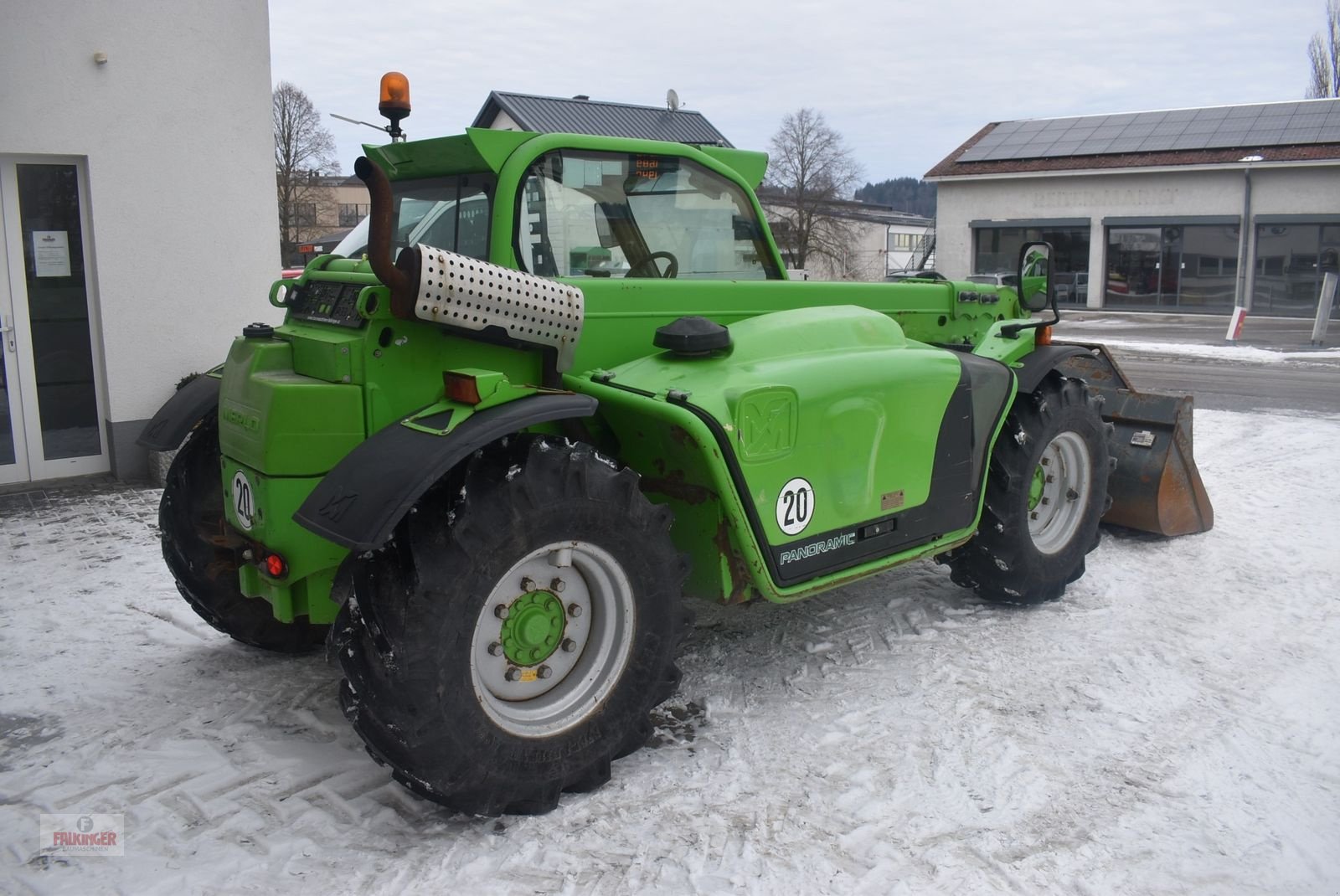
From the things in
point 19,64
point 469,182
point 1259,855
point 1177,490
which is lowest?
point 1259,855

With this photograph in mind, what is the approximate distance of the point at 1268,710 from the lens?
161 inches

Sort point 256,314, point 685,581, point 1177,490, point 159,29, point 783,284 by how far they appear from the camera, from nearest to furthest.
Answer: point 685,581, point 783,284, point 1177,490, point 159,29, point 256,314

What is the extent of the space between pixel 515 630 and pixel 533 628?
0.19 feet

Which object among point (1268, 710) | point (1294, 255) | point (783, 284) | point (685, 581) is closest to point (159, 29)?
point (783, 284)

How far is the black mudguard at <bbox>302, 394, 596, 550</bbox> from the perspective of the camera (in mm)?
2953

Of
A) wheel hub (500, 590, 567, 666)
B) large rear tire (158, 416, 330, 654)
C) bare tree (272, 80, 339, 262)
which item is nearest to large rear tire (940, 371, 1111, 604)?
wheel hub (500, 590, 567, 666)

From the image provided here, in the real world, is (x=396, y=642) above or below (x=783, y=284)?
below

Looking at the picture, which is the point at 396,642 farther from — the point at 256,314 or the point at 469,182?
the point at 256,314

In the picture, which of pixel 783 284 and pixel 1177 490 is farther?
pixel 1177 490

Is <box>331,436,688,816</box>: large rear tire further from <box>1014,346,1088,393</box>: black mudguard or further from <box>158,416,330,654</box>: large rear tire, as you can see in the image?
<box>1014,346,1088,393</box>: black mudguard

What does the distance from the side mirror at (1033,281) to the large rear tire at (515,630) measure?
312cm

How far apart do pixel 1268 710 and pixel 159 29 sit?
8153 millimetres

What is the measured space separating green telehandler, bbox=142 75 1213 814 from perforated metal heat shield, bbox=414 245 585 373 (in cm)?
1

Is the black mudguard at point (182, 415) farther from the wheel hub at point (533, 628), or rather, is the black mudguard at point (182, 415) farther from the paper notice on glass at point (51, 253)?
the paper notice on glass at point (51, 253)
